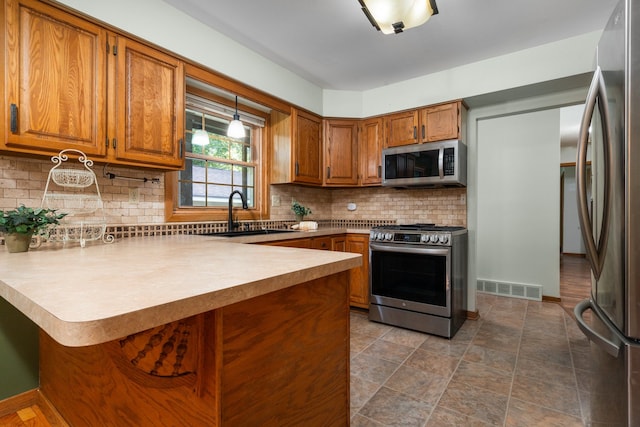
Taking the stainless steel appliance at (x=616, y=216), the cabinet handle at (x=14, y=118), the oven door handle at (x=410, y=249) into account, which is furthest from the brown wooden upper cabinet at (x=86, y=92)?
the stainless steel appliance at (x=616, y=216)

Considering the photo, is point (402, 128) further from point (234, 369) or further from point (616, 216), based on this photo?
point (234, 369)

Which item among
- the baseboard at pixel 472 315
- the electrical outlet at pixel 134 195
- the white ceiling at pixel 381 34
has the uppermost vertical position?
the white ceiling at pixel 381 34

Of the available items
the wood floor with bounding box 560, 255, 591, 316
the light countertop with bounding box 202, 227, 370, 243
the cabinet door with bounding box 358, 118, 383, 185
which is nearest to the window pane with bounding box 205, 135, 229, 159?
the light countertop with bounding box 202, 227, 370, 243

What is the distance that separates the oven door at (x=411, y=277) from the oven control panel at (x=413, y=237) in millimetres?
46

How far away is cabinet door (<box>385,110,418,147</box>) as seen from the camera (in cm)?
328

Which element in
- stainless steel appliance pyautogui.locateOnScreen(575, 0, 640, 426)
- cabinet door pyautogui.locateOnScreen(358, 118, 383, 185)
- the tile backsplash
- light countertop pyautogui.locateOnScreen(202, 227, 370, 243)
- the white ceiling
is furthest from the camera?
cabinet door pyautogui.locateOnScreen(358, 118, 383, 185)

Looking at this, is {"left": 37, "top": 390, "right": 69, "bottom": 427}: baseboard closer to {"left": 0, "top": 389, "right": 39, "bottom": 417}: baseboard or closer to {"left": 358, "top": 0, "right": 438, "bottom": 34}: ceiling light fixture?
{"left": 0, "top": 389, "right": 39, "bottom": 417}: baseboard

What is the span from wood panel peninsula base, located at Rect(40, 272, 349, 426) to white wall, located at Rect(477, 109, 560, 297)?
344 centimetres

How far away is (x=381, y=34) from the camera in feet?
8.27

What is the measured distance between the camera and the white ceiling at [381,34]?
2160 millimetres

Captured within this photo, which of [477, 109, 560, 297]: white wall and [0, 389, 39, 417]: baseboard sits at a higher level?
[477, 109, 560, 297]: white wall

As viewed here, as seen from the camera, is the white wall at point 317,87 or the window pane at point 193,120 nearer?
the white wall at point 317,87

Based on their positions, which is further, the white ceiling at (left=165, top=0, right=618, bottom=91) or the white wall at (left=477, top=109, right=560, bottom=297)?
the white wall at (left=477, top=109, right=560, bottom=297)

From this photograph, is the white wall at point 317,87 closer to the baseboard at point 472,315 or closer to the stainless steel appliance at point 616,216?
the stainless steel appliance at point 616,216
